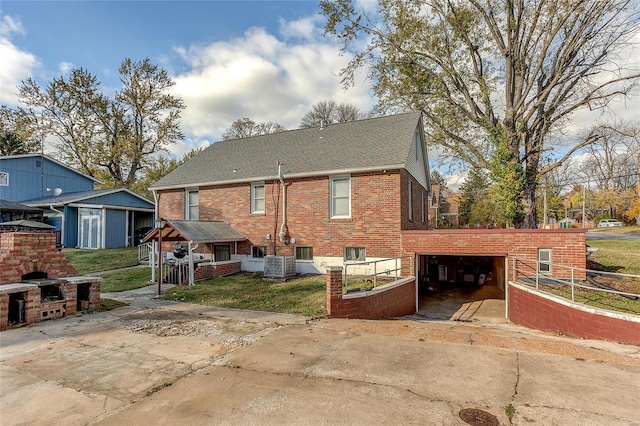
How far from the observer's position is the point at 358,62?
62.0 feet

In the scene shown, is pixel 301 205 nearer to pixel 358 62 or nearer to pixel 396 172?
pixel 396 172

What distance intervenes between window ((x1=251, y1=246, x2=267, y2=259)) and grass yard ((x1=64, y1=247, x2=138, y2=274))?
684 cm

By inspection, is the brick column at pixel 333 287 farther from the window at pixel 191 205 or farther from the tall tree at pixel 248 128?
the tall tree at pixel 248 128

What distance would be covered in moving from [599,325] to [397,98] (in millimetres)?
16450

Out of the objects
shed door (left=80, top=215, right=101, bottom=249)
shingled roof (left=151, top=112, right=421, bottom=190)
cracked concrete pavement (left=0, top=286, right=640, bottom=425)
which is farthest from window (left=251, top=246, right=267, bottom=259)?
shed door (left=80, top=215, right=101, bottom=249)

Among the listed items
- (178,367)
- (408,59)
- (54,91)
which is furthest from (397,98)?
(54,91)

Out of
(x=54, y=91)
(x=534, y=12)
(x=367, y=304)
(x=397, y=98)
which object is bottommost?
(x=367, y=304)

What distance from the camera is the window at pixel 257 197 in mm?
15195

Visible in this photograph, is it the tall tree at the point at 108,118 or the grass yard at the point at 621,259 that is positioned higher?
the tall tree at the point at 108,118

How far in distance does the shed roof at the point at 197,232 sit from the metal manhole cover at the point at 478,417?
35.7 ft

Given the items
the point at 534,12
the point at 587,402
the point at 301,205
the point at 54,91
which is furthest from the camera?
the point at 54,91

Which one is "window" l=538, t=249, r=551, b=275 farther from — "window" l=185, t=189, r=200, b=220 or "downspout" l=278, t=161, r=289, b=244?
"window" l=185, t=189, r=200, b=220

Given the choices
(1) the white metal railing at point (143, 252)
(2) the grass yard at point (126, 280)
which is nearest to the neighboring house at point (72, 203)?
(1) the white metal railing at point (143, 252)

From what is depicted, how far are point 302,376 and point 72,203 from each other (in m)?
23.4
